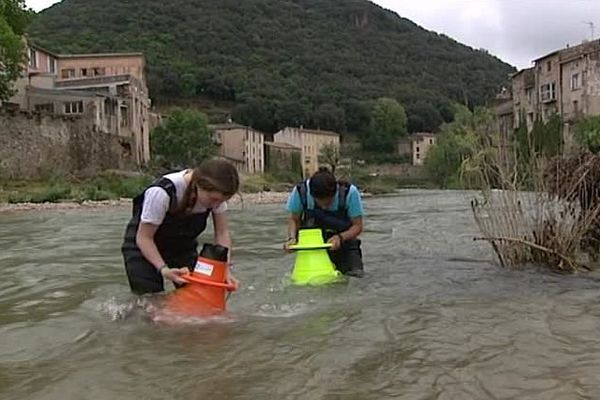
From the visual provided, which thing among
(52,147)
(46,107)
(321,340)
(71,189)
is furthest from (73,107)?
(321,340)

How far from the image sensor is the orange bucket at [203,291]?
16.7 ft

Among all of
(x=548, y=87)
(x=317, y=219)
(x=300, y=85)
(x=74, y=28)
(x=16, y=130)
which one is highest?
(x=74, y=28)

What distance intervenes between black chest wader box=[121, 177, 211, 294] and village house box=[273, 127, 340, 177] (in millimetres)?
99597

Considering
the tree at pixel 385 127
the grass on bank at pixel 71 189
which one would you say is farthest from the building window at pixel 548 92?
the tree at pixel 385 127

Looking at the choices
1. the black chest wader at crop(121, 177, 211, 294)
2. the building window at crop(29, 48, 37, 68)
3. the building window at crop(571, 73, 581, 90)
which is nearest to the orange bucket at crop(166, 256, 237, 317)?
the black chest wader at crop(121, 177, 211, 294)

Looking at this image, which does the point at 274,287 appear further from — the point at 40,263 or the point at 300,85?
the point at 300,85

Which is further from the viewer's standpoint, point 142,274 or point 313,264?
point 313,264

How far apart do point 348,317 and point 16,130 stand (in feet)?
130

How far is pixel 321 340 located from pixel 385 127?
118264 millimetres

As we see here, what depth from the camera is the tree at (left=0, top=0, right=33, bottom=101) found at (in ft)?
112

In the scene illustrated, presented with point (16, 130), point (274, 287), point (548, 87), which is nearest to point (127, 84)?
point (16, 130)

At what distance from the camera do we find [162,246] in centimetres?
549

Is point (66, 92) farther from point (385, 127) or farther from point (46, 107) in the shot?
point (385, 127)

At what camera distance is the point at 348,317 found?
6016 mm
